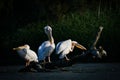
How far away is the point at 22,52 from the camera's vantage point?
2094cm

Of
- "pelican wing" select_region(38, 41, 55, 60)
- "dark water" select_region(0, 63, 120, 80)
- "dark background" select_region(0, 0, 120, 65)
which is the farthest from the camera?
"dark background" select_region(0, 0, 120, 65)

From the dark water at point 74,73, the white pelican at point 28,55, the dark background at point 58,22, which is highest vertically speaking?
the dark background at point 58,22

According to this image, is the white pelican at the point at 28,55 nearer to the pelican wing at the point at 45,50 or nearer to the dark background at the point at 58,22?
the pelican wing at the point at 45,50

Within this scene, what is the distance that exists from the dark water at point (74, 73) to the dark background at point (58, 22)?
3286 mm

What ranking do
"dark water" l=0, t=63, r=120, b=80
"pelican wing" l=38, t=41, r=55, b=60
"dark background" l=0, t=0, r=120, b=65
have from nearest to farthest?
"dark water" l=0, t=63, r=120, b=80, "pelican wing" l=38, t=41, r=55, b=60, "dark background" l=0, t=0, r=120, b=65

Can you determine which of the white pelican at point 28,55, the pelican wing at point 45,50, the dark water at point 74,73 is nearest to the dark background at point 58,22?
the dark water at point 74,73

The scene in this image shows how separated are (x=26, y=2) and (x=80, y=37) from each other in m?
3.38

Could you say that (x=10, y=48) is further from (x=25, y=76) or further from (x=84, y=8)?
(x=25, y=76)

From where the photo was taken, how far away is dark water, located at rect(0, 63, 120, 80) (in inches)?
712

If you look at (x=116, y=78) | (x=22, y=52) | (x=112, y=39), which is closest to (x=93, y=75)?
(x=116, y=78)

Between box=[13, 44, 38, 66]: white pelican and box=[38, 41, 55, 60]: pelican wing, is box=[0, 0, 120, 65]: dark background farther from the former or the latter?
box=[38, 41, 55, 60]: pelican wing

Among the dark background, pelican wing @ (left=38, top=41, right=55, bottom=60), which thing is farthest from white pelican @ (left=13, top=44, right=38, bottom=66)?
the dark background

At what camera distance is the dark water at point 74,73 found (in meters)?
18.1

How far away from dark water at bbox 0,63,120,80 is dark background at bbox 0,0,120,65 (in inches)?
129
